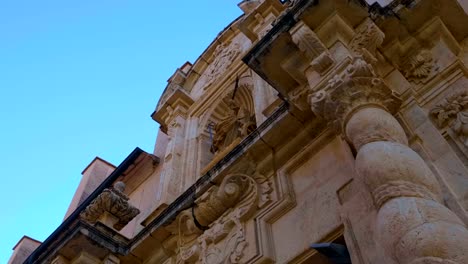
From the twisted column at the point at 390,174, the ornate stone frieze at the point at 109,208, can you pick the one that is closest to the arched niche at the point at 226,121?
the ornate stone frieze at the point at 109,208

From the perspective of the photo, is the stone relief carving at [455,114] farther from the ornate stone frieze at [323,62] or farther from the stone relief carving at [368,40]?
the ornate stone frieze at [323,62]

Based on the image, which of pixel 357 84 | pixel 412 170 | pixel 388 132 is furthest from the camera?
pixel 357 84

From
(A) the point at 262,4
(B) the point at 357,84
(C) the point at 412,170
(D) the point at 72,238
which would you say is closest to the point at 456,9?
(B) the point at 357,84

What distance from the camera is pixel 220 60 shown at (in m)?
10.7

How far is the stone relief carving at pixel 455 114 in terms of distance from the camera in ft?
12.6

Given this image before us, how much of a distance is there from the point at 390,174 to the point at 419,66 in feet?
6.60

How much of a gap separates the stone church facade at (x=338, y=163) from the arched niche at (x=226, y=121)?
1171mm

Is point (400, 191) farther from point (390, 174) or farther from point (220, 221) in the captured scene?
point (220, 221)

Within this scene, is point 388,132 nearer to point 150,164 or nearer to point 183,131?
point 183,131

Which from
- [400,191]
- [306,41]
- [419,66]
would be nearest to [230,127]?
[306,41]

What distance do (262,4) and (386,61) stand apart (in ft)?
18.2

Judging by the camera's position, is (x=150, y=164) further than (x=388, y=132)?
Yes

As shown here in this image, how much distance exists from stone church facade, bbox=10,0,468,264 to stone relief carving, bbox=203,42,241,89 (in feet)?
10.5

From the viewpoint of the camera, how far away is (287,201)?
4867 millimetres
